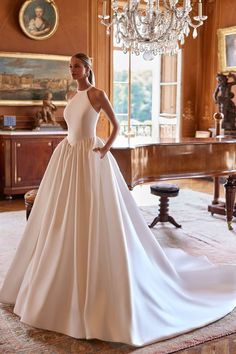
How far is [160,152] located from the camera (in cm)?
425

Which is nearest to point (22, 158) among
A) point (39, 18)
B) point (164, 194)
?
point (39, 18)

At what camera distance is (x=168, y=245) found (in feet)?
14.9

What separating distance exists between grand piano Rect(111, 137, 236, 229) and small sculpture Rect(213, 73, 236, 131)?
3180mm

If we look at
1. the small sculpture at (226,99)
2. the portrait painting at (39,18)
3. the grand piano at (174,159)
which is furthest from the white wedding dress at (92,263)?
the small sculpture at (226,99)

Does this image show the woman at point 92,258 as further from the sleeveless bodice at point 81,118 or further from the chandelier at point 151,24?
the chandelier at point 151,24

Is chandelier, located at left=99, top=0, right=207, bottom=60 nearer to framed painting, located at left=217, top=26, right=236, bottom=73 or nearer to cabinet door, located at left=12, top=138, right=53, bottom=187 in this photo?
cabinet door, located at left=12, top=138, right=53, bottom=187

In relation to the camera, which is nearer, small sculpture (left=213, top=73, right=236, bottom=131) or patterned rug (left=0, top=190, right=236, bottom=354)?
patterned rug (left=0, top=190, right=236, bottom=354)

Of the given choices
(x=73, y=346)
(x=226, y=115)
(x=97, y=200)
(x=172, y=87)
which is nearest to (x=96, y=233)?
(x=97, y=200)

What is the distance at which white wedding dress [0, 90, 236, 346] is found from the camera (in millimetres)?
2607

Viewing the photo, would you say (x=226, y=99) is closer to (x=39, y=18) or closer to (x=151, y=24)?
(x=151, y=24)

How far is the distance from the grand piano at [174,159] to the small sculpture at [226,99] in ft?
10.4

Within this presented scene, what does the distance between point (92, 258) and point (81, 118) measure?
2.66 feet

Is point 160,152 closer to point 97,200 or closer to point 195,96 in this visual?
point 97,200

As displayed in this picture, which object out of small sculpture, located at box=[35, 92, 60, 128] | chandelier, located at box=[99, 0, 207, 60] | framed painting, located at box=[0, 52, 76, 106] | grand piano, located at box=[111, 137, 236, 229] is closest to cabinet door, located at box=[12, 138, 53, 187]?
small sculpture, located at box=[35, 92, 60, 128]
